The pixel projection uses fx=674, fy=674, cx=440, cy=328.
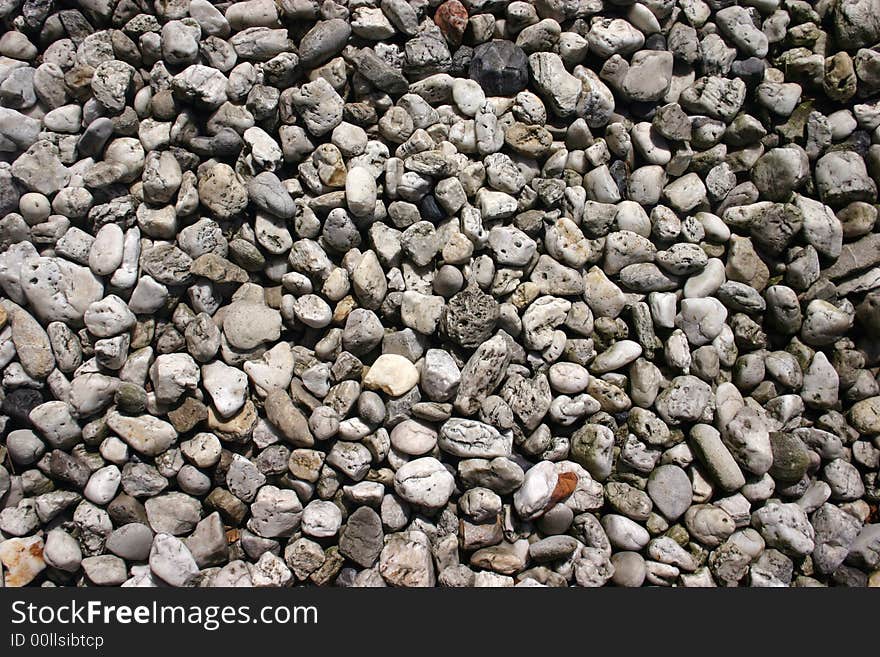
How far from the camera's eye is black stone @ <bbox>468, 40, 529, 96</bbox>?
203 centimetres

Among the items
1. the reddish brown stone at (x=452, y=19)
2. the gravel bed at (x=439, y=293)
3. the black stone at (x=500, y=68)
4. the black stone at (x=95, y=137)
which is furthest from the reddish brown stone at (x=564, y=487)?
the black stone at (x=95, y=137)

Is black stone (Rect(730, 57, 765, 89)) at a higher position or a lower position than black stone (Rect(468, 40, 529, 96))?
higher

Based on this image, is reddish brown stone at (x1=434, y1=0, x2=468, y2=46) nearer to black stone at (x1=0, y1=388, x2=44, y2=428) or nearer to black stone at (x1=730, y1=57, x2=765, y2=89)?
black stone at (x1=730, y1=57, x2=765, y2=89)

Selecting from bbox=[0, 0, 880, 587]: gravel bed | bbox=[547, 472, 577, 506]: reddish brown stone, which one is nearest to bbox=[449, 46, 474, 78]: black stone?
bbox=[0, 0, 880, 587]: gravel bed

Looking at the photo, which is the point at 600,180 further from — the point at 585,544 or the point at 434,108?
the point at 585,544

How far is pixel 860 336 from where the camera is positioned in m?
2.07

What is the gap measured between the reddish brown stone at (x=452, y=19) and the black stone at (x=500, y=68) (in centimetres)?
8

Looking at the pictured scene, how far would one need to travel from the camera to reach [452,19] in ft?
6.77

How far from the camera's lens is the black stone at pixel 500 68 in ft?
6.65

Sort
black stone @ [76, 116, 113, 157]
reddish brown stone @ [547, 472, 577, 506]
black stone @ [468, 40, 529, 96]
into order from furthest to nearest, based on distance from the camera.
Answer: black stone @ [468, 40, 529, 96], black stone @ [76, 116, 113, 157], reddish brown stone @ [547, 472, 577, 506]

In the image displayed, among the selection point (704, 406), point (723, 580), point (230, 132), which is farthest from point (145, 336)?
point (723, 580)

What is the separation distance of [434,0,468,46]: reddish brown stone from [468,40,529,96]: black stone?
81 millimetres

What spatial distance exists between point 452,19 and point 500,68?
222 mm

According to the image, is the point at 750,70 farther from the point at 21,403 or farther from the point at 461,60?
the point at 21,403
